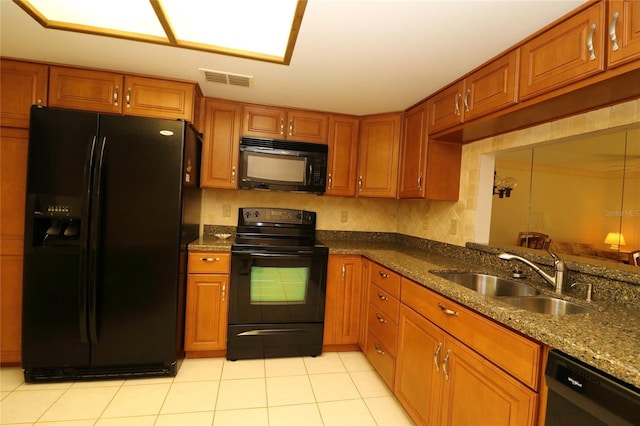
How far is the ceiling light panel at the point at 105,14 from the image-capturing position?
1.42 m

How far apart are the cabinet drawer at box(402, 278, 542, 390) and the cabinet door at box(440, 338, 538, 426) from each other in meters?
0.04

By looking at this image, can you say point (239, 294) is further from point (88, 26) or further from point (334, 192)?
point (88, 26)

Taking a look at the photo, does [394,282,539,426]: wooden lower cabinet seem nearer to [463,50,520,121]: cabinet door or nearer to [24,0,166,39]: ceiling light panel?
[463,50,520,121]: cabinet door

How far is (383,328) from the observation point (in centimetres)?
204

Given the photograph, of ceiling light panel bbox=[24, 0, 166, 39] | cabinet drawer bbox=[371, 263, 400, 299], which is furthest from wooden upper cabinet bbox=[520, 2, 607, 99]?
ceiling light panel bbox=[24, 0, 166, 39]

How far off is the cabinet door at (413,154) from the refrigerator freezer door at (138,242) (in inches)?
70.3

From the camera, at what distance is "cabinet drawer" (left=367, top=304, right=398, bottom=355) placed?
1.88m

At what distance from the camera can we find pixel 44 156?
1.85 m

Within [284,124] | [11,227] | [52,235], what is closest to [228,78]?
[284,124]

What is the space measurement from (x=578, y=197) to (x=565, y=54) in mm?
2565

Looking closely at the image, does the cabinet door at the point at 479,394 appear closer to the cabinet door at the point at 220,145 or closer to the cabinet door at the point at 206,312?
the cabinet door at the point at 206,312

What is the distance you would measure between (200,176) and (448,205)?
214 cm

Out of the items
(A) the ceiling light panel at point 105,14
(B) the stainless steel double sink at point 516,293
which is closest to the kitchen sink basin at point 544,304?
(B) the stainless steel double sink at point 516,293

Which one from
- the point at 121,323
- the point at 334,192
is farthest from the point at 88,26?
the point at 334,192
